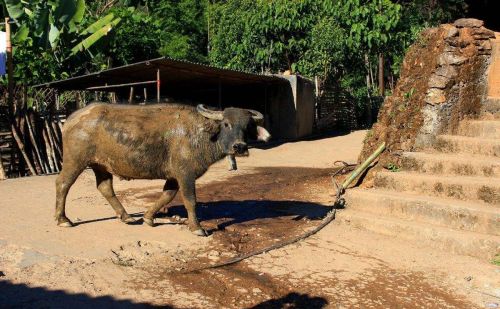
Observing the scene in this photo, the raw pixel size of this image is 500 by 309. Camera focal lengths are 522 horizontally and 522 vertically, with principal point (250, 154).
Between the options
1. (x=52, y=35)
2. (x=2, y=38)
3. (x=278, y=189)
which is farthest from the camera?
(x=52, y=35)

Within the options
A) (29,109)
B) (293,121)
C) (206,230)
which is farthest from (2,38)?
(293,121)

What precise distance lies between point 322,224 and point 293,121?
13296mm

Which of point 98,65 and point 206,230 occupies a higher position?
point 98,65

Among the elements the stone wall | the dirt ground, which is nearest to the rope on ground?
the dirt ground

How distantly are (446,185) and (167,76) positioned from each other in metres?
11.2

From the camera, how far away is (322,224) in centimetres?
682

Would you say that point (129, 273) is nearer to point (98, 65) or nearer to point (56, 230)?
point (56, 230)

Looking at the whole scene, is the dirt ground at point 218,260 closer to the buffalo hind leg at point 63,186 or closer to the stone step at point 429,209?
the buffalo hind leg at point 63,186

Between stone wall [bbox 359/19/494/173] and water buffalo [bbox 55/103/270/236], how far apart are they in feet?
9.05

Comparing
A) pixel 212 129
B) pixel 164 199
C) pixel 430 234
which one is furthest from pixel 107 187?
pixel 430 234

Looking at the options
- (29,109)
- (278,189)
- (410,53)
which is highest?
(410,53)

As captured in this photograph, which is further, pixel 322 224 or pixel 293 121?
pixel 293 121

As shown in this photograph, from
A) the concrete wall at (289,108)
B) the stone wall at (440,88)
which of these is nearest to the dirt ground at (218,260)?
the stone wall at (440,88)

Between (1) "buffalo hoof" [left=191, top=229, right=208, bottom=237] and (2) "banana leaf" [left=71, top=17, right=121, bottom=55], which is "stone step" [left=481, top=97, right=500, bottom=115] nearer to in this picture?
(1) "buffalo hoof" [left=191, top=229, right=208, bottom=237]
